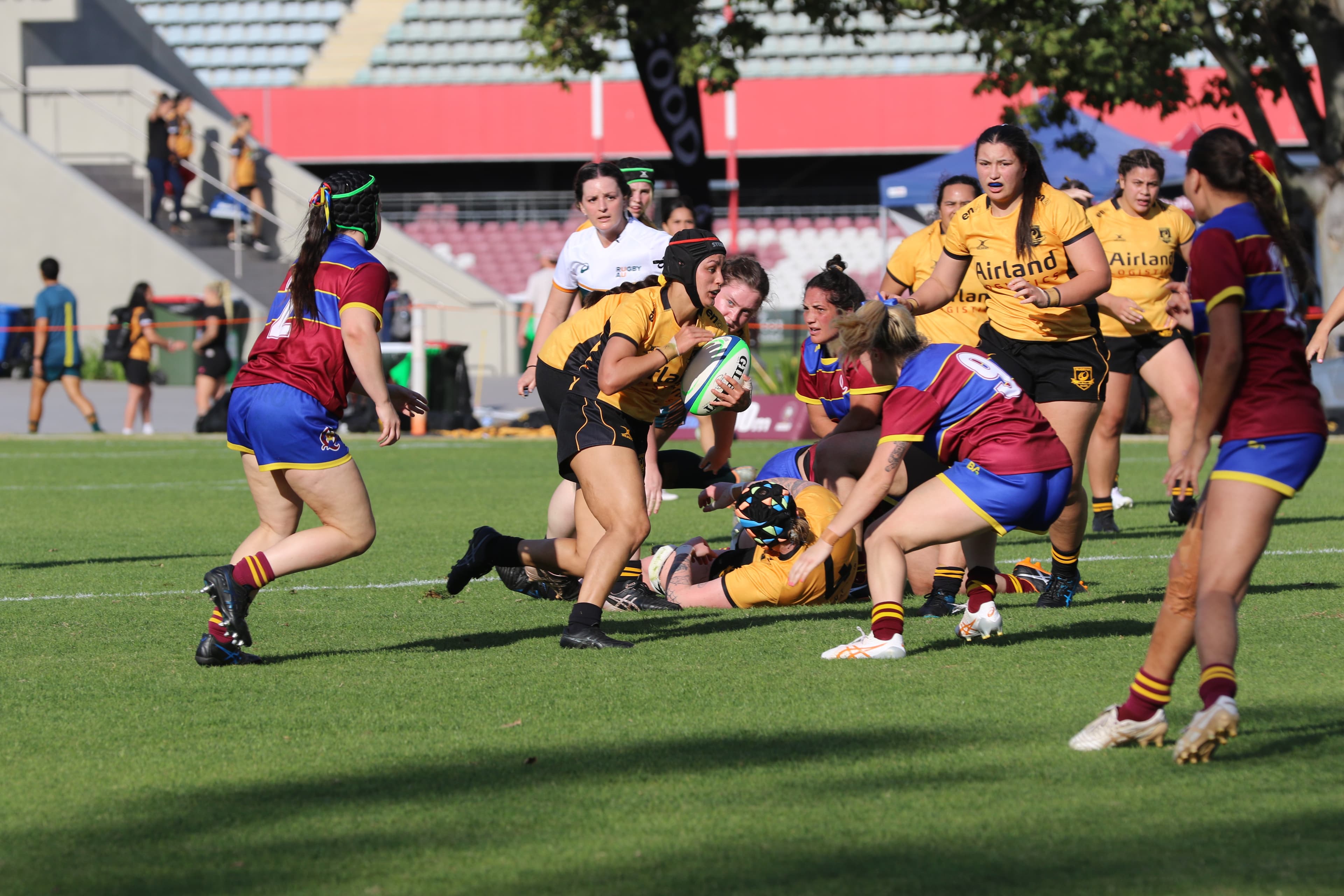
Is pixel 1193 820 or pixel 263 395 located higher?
pixel 263 395

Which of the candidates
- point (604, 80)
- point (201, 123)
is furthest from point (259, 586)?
point (604, 80)

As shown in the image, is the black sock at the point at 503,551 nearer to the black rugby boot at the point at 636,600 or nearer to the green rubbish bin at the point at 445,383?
the black rugby boot at the point at 636,600

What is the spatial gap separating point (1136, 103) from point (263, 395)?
16730 millimetres

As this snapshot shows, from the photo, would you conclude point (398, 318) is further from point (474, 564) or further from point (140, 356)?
point (474, 564)

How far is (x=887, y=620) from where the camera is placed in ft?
19.0

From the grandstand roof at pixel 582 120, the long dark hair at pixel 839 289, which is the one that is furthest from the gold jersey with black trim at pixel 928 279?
the grandstand roof at pixel 582 120

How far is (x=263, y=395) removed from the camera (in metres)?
5.76

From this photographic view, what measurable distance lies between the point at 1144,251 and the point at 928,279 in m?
2.31

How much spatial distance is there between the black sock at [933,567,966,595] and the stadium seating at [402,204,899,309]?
29.9 meters

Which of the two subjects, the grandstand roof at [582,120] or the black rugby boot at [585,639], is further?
the grandstand roof at [582,120]

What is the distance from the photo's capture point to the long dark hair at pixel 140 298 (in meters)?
21.1

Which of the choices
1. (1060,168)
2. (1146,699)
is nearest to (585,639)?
(1146,699)

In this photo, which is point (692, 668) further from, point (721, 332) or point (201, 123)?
point (201, 123)

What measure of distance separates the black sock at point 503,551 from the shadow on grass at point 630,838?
2773 millimetres
